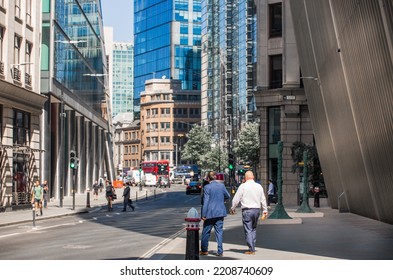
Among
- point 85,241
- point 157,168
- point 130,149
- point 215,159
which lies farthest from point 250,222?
point 130,149

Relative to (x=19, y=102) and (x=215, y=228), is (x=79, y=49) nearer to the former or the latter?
(x=19, y=102)

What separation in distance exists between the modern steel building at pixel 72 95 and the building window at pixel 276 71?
49.1 ft

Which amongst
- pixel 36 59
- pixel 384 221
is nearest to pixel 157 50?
pixel 36 59

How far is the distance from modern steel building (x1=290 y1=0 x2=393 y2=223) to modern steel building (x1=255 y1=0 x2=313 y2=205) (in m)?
13.9

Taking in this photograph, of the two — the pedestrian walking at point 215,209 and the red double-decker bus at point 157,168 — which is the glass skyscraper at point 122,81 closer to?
the red double-decker bus at point 157,168

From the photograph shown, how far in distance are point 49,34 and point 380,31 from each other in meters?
43.0

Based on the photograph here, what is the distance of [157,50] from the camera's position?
98.6m

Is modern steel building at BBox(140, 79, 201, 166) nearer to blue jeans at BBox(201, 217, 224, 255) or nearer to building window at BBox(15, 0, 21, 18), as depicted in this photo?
building window at BBox(15, 0, 21, 18)

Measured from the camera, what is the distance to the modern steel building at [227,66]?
13575cm

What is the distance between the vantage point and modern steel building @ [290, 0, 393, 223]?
21.8 metres

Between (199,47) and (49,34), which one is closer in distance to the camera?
(49,34)

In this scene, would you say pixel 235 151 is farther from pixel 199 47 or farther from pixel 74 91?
pixel 199 47

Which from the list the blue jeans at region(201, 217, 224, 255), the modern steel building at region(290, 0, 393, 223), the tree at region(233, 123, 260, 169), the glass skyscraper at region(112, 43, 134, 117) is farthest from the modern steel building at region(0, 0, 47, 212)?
the glass skyscraper at region(112, 43, 134, 117)

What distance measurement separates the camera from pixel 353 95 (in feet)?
92.5
